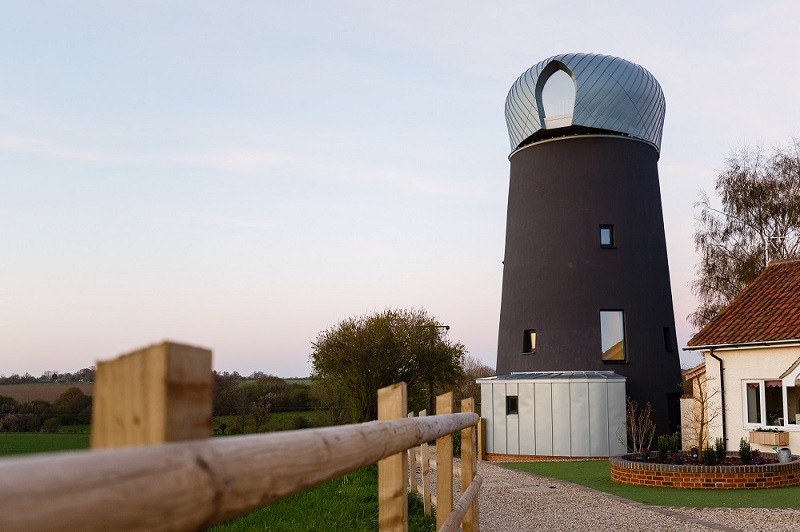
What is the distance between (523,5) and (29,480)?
20.9m

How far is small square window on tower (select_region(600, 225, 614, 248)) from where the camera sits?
2720 centimetres

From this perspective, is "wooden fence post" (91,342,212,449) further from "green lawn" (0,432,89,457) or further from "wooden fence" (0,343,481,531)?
"green lawn" (0,432,89,457)

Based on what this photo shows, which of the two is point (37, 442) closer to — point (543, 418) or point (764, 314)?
point (543, 418)

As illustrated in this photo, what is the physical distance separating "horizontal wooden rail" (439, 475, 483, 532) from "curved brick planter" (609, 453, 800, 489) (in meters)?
9.21

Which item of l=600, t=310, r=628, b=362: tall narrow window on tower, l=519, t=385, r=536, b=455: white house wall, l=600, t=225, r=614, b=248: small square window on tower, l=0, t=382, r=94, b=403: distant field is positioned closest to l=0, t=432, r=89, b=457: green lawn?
l=0, t=382, r=94, b=403: distant field

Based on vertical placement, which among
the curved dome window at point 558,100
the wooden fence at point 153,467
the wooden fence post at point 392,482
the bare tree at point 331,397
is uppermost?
the curved dome window at point 558,100

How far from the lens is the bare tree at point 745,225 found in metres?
35.3

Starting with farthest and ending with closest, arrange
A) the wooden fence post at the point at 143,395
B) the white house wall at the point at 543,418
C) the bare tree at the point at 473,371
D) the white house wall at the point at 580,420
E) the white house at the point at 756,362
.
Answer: the bare tree at the point at 473,371, the white house wall at the point at 543,418, the white house wall at the point at 580,420, the white house at the point at 756,362, the wooden fence post at the point at 143,395

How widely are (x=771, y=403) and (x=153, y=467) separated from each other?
71.9 feet

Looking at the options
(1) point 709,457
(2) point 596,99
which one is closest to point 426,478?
(1) point 709,457

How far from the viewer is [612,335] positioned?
88.3ft

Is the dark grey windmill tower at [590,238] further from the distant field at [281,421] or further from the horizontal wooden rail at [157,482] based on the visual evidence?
the horizontal wooden rail at [157,482]

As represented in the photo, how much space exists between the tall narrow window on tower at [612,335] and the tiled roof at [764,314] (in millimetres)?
4311

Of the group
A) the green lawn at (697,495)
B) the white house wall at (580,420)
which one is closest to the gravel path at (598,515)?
the green lawn at (697,495)
